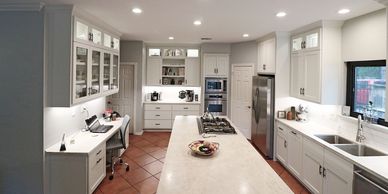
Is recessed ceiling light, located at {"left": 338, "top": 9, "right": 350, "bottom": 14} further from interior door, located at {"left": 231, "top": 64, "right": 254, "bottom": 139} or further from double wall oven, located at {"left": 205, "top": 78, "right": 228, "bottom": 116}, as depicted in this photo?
double wall oven, located at {"left": 205, "top": 78, "right": 228, "bottom": 116}

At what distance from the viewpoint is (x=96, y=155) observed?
347cm

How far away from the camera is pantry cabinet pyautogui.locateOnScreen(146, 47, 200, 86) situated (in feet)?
23.6

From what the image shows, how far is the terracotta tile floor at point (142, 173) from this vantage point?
3717 mm

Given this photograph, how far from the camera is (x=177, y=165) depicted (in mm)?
2283

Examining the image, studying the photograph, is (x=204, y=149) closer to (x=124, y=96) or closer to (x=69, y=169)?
(x=69, y=169)

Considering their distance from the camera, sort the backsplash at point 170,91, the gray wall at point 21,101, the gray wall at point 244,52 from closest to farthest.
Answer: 1. the gray wall at point 21,101
2. the gray wall at point 244,52
3. the backsplash at point 170,91

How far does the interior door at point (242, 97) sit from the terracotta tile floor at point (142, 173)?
1641 mm

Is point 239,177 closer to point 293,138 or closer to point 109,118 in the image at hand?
point 293,138

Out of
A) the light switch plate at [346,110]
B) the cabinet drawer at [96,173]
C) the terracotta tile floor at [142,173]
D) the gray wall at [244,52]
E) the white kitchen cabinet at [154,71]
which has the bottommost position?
the terracotta tile floor at [142,173]

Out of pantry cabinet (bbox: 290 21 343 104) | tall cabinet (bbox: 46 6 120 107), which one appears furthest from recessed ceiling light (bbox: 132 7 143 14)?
pantry cabinet (bbox: 290 21 343 104)

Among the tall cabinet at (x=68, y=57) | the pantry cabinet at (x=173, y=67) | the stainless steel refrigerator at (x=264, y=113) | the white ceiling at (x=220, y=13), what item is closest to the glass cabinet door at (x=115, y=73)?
the white ceiling at (x=220, y=13)

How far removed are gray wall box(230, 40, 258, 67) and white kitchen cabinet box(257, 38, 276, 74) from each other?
0.88 feet

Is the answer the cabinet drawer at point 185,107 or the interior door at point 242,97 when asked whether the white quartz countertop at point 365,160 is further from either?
the cabinet drawer at point 185,107

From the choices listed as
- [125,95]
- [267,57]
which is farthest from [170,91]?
[267,57]
